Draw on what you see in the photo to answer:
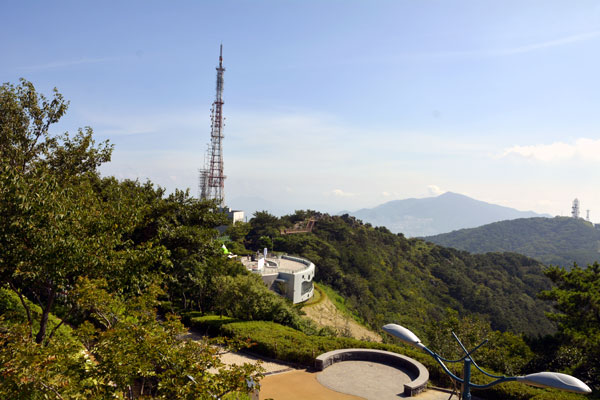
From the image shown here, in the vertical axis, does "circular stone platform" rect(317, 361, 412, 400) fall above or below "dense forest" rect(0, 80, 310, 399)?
below

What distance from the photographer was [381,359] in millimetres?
15914

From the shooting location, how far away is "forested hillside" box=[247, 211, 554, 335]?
44438 millimetres

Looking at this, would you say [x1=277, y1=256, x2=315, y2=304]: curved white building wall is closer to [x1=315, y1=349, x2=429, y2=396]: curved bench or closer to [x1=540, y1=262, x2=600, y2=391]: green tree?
[x1=315, y1=349, x2=429, y2=396]: curved bench

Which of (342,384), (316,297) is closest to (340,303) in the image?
(316,297)

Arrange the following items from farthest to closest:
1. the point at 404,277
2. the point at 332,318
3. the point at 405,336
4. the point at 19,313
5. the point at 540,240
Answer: the point at 540,240
the point at 404,277
the point at 332,318
the point at 19,313
the point at 405,336

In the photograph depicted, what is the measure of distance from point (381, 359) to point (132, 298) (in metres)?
11.1

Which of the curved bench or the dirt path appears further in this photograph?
the dirt path

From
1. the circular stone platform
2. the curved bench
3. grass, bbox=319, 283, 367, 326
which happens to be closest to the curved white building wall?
grass, bbox=319, 283, 367, 326

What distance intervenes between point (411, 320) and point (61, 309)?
3625cm

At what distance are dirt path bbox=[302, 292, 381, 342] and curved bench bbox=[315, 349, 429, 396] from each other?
1429cm

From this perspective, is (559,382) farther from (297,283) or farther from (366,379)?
(297,283)

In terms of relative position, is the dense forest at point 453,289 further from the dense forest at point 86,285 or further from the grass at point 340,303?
the dense forest at point 86,285

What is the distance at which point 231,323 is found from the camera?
61.2 feet

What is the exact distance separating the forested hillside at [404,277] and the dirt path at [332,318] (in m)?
4.70
